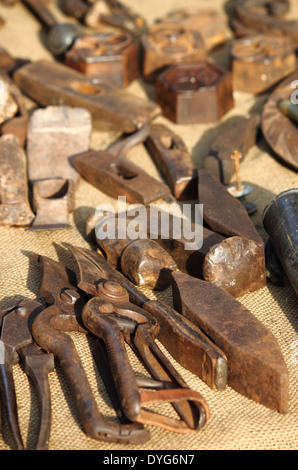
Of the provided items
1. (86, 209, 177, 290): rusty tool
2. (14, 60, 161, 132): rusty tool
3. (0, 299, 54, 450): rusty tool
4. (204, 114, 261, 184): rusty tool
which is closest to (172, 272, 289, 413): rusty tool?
(86, 209, 177, 290): rusty tool

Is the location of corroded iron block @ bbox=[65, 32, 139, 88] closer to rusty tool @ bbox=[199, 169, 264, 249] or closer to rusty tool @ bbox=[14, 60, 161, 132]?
rusty tool @ bbox=[14, 60, 161, 132]

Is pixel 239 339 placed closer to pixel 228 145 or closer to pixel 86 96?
pixel 228 145

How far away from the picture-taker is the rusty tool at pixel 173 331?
2084mm

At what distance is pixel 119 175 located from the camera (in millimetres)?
3164

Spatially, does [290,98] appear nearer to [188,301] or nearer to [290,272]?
[290,272]

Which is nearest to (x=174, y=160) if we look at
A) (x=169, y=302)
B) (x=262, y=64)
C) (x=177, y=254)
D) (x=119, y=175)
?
(x=119, y=175)

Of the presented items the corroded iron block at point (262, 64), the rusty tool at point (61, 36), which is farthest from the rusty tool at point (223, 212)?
the rusty tool at point (61, 36)

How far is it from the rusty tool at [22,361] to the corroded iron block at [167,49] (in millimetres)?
2170

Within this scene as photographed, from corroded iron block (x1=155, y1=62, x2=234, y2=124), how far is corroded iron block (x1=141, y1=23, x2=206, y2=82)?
0.17 m

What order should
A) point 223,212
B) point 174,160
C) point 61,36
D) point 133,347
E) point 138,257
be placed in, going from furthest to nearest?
point 61,36 < point 174,160 < point 223,212 < point 138,257 < point 133,347

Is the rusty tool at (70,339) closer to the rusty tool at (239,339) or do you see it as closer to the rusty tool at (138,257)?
the rusty tool at (138,257)

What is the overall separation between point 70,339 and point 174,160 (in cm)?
134

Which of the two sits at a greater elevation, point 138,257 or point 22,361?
point 138,257

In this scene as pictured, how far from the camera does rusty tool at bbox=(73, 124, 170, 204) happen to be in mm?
2982
